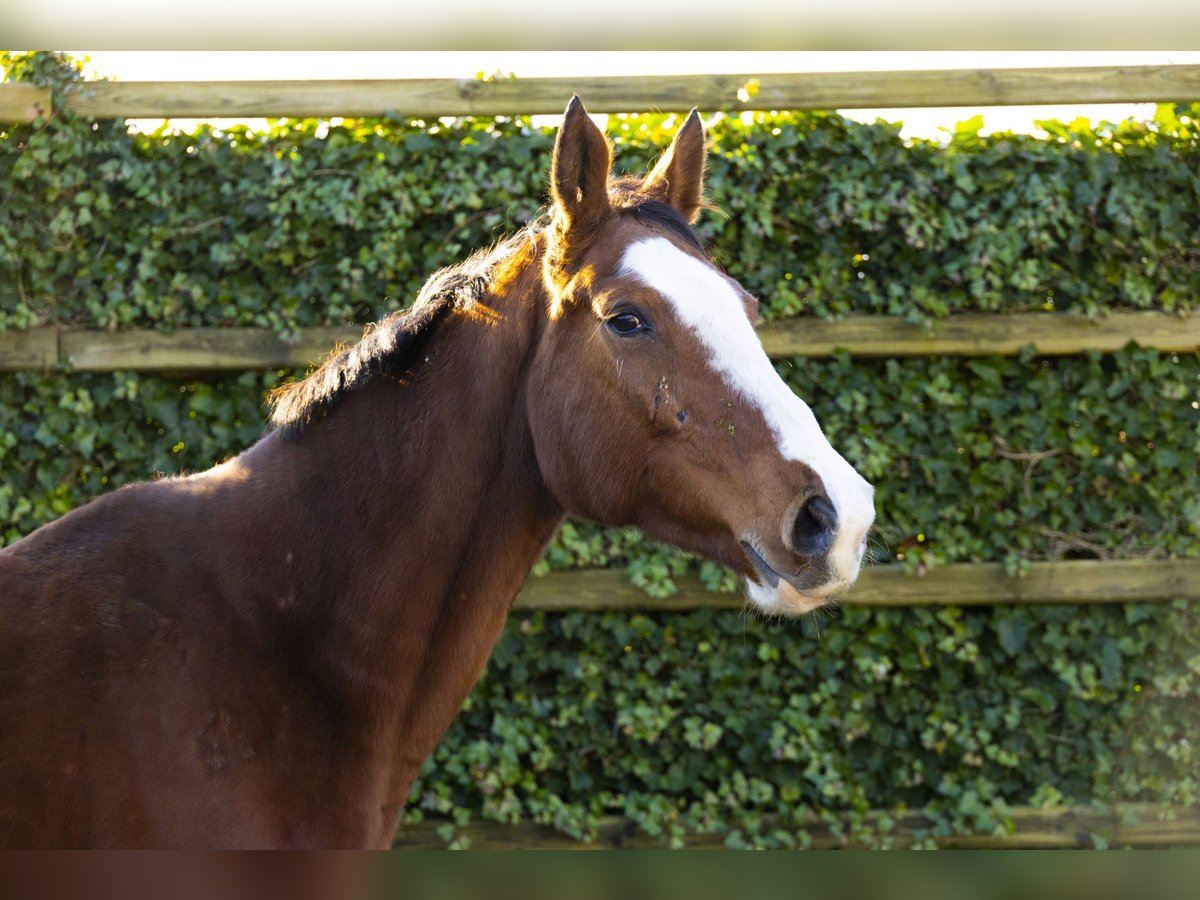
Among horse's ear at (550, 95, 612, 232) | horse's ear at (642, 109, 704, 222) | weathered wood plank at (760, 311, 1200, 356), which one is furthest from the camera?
weathered wood plank at (760, 311, 1200, 356)

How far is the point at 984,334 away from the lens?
4.66 m

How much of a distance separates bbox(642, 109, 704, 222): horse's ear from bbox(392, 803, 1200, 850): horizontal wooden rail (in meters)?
2.94

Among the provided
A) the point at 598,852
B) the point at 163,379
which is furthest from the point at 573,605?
the point at 598,852

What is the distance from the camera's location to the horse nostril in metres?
2.04

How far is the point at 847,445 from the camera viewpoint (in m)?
4.66

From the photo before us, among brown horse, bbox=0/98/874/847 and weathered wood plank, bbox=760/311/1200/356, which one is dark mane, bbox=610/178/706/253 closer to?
brown horse, bbox=0/98/874/847

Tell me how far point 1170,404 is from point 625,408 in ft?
11.0

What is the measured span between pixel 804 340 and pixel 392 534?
273 centimetres

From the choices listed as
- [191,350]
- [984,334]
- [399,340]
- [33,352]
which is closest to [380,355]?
[399,340]

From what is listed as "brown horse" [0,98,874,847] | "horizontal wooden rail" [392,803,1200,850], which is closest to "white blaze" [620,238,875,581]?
"brown horse" [0,98,874,847]

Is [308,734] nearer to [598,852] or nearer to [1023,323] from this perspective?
[598,852]

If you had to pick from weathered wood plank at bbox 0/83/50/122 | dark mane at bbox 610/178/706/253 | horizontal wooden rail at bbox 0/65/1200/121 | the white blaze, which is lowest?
the white blaze

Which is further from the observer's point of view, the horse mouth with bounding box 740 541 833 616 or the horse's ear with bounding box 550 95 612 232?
the horse's ear with bounding box 550 95 612 232

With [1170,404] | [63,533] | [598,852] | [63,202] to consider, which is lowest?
[598,852]
